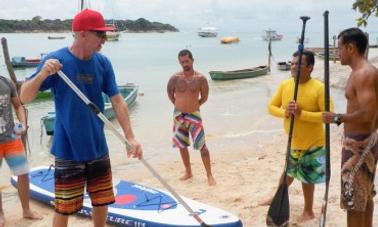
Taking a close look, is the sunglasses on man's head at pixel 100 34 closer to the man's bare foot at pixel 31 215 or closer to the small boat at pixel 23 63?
the man's bare foot at pixel 31 215

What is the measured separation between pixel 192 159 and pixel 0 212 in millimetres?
4814

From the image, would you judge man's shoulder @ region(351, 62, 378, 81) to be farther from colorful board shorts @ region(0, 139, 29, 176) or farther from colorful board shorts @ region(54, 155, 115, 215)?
colorful board shorts @ region(0, 139, 29, 176)

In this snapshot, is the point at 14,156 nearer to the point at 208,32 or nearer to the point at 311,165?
the point at 311,165

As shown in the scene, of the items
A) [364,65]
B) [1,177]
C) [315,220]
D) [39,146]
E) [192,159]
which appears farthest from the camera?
[39,146]

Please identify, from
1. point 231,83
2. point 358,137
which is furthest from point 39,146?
point 231,83

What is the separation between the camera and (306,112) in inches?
186

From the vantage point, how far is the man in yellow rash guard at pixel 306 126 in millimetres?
4777

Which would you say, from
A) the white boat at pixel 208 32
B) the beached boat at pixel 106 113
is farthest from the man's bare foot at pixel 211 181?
the white boat at pixel 208 32

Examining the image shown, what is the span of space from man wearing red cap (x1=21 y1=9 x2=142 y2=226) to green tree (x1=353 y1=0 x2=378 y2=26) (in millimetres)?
3445

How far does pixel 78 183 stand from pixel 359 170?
236 centimetres

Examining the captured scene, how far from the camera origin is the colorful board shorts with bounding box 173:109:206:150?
686cm

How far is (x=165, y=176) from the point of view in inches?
311

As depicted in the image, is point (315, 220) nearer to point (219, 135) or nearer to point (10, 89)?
point (10, 89)

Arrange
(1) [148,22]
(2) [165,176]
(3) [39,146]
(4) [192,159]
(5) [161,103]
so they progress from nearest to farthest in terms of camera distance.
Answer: (2) [165,176] → (4) [192,159] → (3) [39,146] → (5) [161,103] → (1) [148,22]
